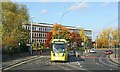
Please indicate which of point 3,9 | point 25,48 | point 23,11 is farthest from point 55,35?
point 3,9

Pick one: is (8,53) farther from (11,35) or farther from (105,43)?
(105,43)

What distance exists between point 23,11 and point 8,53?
509 inches

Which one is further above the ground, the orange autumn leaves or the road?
the orange autumn leaves

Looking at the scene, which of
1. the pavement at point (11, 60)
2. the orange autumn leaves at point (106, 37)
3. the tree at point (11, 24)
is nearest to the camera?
the pavement at point (11, 60)

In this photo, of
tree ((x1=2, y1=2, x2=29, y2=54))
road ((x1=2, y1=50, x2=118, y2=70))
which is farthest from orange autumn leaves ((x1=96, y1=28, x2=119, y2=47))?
road ((x1=2, y1=50, x2=118, y2=70))

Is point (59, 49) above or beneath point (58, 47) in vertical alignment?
beneath

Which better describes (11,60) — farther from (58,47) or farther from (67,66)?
(67,66)

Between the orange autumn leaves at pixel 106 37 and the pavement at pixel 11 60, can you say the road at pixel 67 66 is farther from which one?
the orange autumn leaves at pixel 106 37

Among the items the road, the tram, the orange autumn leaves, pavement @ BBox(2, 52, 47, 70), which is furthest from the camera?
the orange autumn leaves

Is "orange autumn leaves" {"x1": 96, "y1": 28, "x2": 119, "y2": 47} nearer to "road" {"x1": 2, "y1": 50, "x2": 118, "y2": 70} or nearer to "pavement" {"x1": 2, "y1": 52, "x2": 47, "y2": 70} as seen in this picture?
"pavement" {"x1": 2, "y1": 52, "x2": 47, "y2": 70}

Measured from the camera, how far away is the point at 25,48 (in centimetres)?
7725

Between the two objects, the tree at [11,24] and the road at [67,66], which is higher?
the tree at [11,24]

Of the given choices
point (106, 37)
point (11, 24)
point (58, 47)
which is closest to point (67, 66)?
point (58, 47)

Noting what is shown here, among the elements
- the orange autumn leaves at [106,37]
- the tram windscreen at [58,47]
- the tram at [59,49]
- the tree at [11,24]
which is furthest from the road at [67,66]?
the orange autumn leaves at [106,37]
